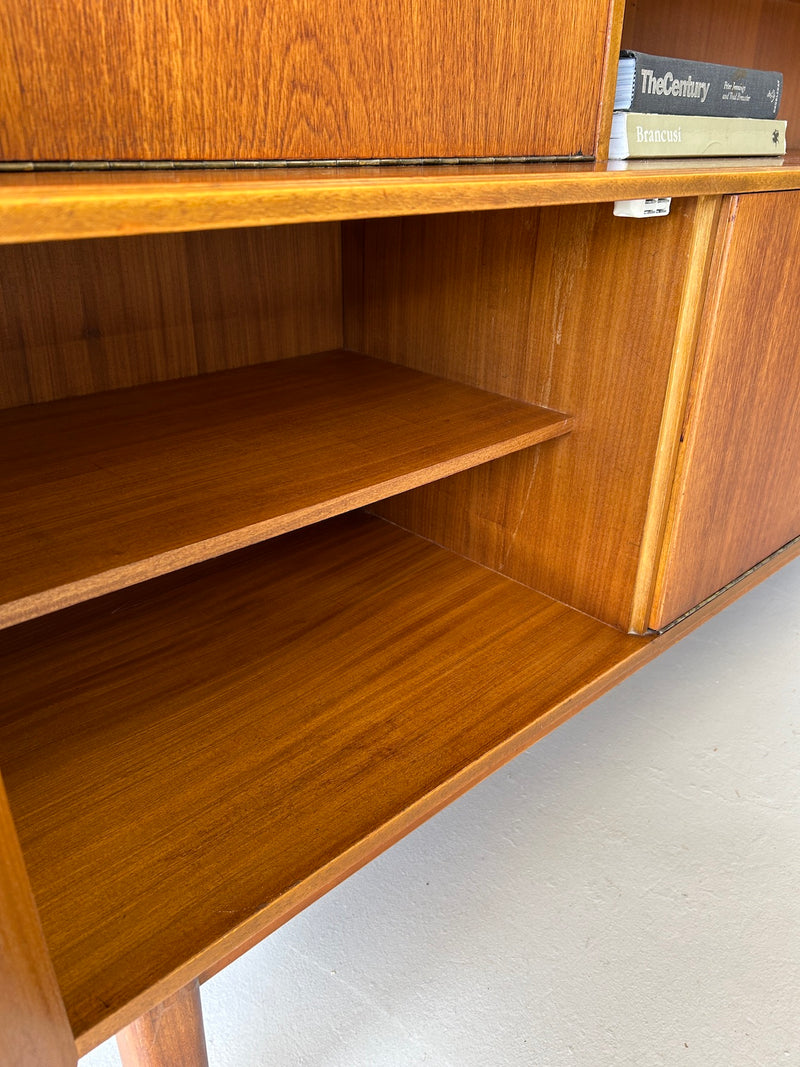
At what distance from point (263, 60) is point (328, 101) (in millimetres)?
53

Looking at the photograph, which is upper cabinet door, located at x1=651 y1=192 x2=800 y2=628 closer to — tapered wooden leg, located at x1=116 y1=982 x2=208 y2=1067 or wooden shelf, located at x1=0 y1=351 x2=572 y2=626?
wooden shelf, located at x1=0 y1=351 x2=572 y2=626

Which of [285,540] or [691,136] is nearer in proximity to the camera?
[691,136]

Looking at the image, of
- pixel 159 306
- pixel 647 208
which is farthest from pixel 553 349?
pixel 159 306

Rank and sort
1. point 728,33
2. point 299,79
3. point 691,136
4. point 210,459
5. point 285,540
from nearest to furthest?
point 299,79, point 210,459, point 691,136, point 285,540, point 728,33

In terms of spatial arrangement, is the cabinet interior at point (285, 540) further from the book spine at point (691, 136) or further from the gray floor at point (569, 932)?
the gray floor at point (569, 932)

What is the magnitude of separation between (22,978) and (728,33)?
4.77ft

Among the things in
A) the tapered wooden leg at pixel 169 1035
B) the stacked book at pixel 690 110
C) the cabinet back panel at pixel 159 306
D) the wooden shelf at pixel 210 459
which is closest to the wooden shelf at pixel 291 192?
the stacked book at pixel 690 110

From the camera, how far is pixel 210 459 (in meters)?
0.71

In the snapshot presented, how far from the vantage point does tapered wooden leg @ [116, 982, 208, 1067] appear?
21.8 inches

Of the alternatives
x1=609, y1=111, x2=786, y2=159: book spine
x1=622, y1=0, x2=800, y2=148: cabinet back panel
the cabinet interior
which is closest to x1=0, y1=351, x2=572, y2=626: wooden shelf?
the cabinet interior

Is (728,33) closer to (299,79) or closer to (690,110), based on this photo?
(690,110)

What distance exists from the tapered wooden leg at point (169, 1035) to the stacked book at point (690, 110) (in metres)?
0.79

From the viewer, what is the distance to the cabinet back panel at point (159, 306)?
0.76 metres

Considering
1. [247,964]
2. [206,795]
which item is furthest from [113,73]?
[247,964]
